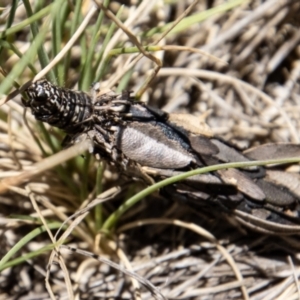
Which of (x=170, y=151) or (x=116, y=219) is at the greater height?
(x=170, y=151)

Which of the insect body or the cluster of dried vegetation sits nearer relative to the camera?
the insect body

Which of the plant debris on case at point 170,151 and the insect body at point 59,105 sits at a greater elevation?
the insect body at point 59,105

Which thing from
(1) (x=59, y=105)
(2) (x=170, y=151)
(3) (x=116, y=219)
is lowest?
(3) (x=116, y=219)

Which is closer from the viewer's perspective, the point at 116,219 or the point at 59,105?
the point at 59,105

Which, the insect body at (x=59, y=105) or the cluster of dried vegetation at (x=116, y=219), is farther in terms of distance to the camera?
the cluster of dried vegetation at (x=116, y=219)

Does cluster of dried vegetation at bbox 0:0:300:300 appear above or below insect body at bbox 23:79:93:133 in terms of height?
below

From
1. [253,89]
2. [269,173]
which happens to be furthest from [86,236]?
[253,89]

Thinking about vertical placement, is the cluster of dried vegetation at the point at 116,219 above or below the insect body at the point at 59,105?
below

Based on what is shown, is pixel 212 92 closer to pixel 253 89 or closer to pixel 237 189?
pixel 253 89
